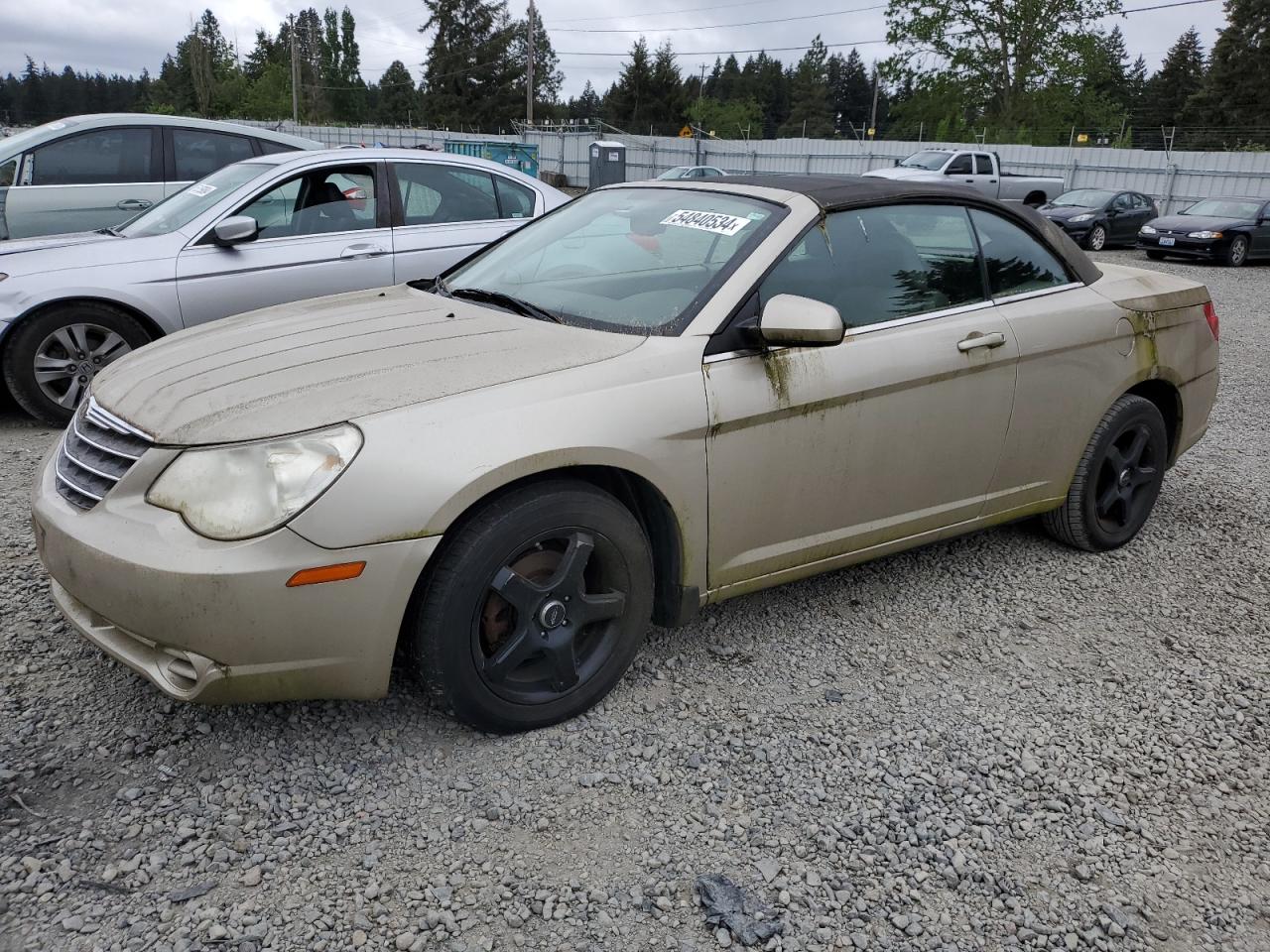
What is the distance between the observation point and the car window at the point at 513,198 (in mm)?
6914

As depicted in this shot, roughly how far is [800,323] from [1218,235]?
61.7 ft

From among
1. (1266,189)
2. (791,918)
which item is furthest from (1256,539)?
(1266,189)

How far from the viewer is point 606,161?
34688mm

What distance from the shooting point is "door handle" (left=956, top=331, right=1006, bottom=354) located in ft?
11.5

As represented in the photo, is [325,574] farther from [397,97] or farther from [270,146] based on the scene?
[397,97]

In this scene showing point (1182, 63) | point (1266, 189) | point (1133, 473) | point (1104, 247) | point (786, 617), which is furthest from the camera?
point (1182, 63)

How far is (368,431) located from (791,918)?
148 centimetres

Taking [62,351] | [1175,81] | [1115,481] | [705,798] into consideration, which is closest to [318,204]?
[62,351]

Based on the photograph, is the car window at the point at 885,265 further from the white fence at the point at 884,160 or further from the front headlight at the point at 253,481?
the white fence at the point at 884,160

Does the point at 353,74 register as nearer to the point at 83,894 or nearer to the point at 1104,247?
the point at 1104,247

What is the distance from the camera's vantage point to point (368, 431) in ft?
8.09

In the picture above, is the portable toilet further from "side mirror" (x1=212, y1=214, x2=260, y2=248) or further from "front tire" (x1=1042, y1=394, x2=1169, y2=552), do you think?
"front tire" (x1=1042, y1=394, x2=1169, y2=552)

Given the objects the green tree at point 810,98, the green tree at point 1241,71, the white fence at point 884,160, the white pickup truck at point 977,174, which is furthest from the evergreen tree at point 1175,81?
the white pickup truck at point 977,174

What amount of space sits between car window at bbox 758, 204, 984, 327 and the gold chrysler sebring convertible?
0.01m
